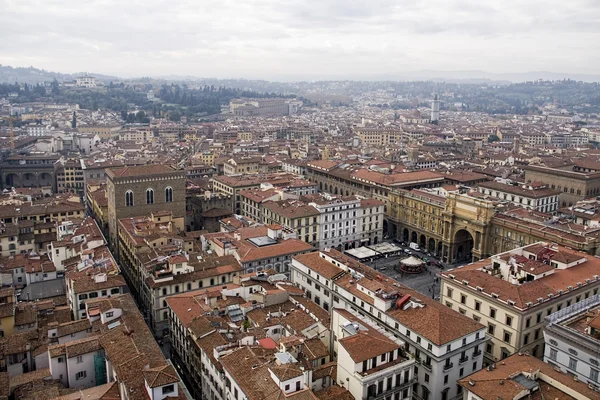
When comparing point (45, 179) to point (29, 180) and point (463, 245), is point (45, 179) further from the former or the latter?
point (463, 245)

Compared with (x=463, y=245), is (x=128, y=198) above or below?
above

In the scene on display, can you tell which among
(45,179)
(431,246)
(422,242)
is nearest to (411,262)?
(431,246)

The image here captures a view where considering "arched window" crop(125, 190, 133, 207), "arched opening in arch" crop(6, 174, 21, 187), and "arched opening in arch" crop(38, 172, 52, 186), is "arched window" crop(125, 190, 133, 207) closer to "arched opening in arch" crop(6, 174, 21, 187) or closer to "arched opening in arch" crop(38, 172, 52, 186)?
"arched opening in arch" crop(38, 172, 52, 186)

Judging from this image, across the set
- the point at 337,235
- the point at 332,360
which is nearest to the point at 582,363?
the point at 332,360

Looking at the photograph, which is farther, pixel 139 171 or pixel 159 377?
pixel 139 171

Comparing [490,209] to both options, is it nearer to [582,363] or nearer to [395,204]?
[395,204]

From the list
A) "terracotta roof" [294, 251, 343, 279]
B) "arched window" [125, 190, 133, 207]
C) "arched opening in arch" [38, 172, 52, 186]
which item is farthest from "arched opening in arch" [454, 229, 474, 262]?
"arched opening in arch" [38, 172, 52, 186]

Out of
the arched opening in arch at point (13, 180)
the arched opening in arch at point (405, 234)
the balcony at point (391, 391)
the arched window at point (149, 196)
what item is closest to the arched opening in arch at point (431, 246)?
the arched opening in arch at point (405, 234)

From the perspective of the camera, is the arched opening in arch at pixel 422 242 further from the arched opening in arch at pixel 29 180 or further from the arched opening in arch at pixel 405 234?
the arched opening in arch at pixel 29 180

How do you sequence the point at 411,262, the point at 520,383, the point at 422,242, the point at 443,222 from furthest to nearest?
the point at 422,242
the point at 443,222
the point at 411,262
the point at 520,383

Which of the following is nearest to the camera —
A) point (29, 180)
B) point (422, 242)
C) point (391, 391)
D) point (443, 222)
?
point (391, 391)

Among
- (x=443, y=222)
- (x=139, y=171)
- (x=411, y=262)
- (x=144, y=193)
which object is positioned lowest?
(x=411, y=262)
